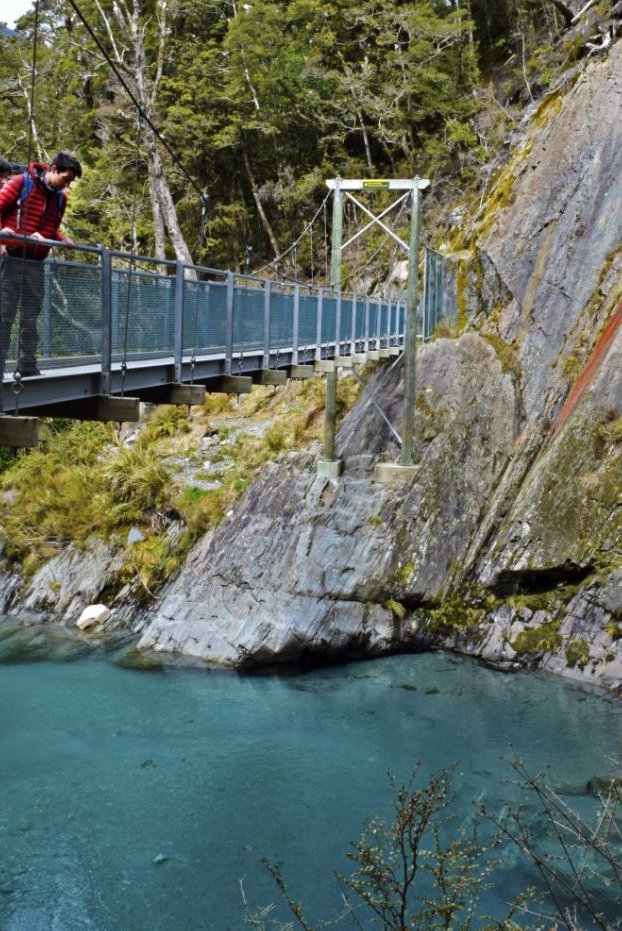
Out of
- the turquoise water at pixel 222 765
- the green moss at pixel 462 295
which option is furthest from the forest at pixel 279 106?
the turquoise water at pixel 222 765

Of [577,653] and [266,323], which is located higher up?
[266,323]

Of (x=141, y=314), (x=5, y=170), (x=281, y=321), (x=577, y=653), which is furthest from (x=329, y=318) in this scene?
(x=5, y=170)

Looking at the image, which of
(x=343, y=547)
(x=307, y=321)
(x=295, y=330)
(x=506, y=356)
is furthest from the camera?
(x=506, y=356)

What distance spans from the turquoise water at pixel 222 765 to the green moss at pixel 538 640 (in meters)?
0.39

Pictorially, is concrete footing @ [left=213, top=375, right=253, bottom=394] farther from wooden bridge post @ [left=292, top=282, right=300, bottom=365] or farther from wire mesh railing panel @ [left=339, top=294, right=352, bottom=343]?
wire mesh railing panel @ [left=339, top=294, right=352, bottom=343]

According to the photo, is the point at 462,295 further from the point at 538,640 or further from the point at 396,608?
the point at 538,640

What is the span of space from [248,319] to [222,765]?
4107 millimetres

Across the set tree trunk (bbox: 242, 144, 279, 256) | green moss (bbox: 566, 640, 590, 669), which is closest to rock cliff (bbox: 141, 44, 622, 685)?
green moss (bbox: 566, 640, 590, 669)

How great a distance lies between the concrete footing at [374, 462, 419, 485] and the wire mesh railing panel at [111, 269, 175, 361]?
16.6 feet

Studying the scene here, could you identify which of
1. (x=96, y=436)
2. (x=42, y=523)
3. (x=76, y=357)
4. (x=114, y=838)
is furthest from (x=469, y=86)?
(x=114, y=838)

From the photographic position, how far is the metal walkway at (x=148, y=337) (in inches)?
170

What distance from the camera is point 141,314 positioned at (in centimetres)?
537

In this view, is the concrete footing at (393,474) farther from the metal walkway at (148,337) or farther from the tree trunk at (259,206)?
the tree trunk at (259,206)

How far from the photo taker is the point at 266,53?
1858 centimetres
